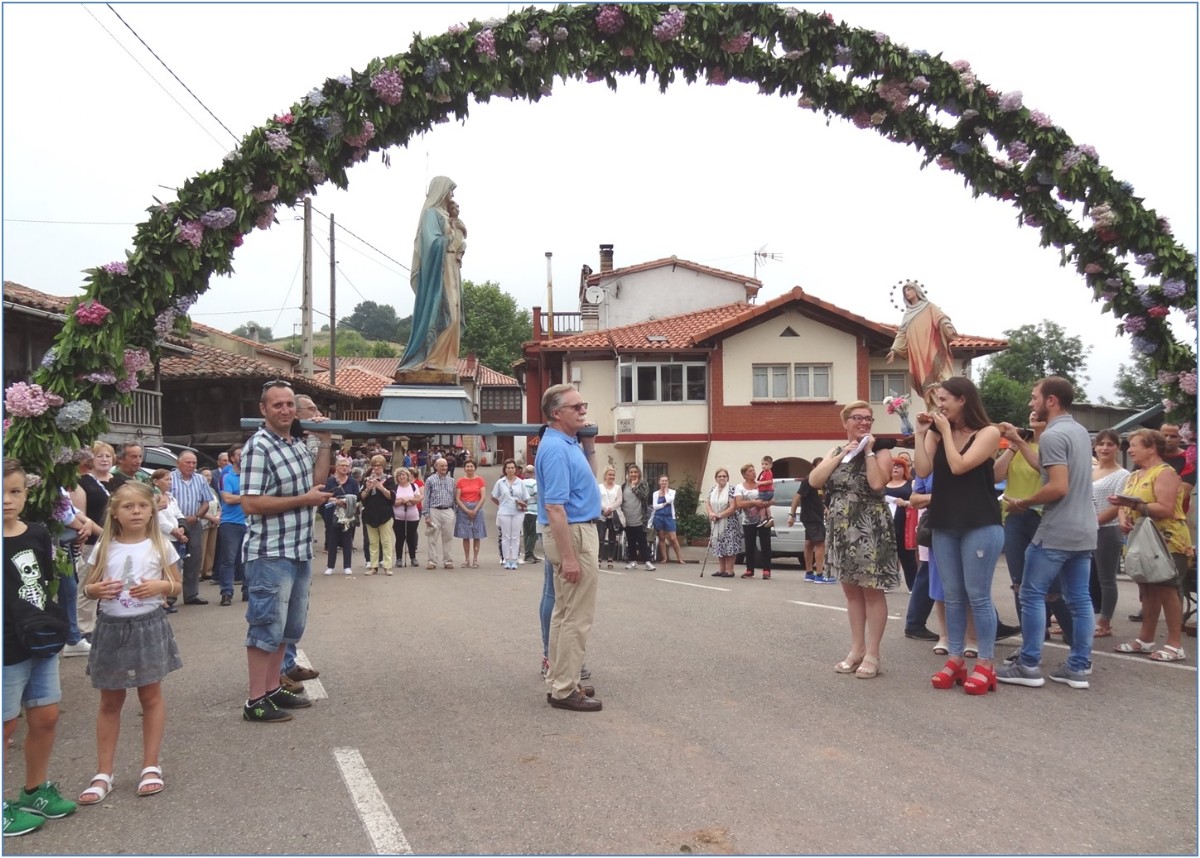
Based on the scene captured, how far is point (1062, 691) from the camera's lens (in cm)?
611

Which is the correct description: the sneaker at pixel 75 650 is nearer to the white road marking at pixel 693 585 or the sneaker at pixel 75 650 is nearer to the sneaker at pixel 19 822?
the sneaker at pixel 19 822

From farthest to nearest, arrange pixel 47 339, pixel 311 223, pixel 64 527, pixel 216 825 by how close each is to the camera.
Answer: pixel 311 223 → pixel 47 339 → pixel 64 527 → pixel 216 825

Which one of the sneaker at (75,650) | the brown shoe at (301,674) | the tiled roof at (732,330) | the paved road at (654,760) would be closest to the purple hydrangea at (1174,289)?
the paved road at (654,760)

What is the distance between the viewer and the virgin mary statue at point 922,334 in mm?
13906

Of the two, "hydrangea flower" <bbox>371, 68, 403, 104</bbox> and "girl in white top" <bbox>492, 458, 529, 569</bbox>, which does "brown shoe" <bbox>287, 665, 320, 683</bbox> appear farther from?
"girl in white top" <bbox>492, 458, 529, 569</bbox>

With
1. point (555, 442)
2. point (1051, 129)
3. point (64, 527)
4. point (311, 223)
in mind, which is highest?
point (311, 223)

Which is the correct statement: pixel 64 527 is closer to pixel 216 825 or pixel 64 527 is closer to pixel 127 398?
pixel 127 398

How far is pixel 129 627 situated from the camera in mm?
4457

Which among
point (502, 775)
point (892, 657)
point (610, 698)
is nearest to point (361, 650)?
point (610, 698)

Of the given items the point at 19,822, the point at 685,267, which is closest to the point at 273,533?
the point at 19,822

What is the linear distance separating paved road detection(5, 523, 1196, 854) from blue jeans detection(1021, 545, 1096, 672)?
0.81ft

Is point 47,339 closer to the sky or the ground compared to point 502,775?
closer to the sky

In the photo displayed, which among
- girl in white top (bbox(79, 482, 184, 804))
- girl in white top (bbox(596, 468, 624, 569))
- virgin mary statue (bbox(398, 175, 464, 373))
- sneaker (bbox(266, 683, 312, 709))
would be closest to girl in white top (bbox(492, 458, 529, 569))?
girl in white top (bbox(596, 468, 624, 569))

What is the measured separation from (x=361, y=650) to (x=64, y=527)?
304cm
